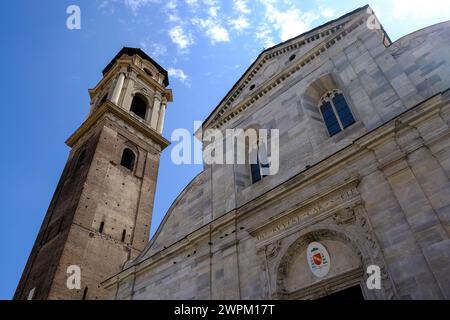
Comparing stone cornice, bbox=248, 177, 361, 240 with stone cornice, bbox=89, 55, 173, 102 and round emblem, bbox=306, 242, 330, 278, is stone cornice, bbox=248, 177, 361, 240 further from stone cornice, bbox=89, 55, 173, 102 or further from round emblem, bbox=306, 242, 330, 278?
stone cornice, bbox=89, 55, 173, 102

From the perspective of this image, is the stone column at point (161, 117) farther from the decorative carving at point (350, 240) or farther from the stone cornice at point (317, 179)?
the decorative carving at point (350, 240)

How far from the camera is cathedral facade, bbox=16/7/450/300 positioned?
8312 mm

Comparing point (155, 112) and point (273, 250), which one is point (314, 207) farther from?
point (155, 112)

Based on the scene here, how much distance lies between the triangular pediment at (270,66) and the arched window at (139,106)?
19.0m

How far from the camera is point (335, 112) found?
12.7 m

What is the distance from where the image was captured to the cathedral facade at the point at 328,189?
8312mm

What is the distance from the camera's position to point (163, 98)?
122 feet

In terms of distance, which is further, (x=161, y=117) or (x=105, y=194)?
(x=161, y=117)

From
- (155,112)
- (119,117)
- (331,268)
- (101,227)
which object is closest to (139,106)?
(155,112)

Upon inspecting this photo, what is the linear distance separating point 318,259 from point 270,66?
376 inches

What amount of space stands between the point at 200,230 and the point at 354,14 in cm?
917

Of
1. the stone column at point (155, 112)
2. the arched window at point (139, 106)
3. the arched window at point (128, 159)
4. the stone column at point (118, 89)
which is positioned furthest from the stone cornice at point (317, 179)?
the arched window at point (139, 106)

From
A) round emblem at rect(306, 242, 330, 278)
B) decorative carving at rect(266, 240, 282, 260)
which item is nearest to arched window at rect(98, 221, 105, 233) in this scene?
decorative carving at rect(266, 240, 282, 260)

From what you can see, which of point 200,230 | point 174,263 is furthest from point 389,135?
point 174,263
